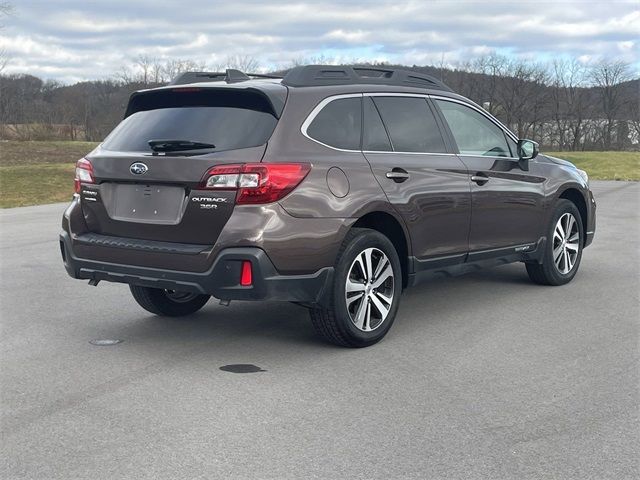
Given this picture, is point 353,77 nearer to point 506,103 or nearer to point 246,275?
point 246,275

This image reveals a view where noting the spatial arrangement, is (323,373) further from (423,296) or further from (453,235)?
(423,296)

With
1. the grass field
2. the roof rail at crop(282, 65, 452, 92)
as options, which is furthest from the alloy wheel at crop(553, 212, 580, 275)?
the grass field

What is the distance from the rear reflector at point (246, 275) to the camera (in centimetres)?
467

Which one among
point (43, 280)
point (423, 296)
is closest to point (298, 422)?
point (423, 296)

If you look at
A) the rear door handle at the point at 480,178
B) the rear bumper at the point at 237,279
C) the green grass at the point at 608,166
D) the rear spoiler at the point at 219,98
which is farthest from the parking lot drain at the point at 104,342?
the green grass at the point at 608,166

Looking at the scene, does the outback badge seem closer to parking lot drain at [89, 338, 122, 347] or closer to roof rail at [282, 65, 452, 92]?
roof rail at [282, 65, 452, 92]

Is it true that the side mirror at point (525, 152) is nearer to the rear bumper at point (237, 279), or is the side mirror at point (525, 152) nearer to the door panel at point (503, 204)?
the door panel at point (503, 204)

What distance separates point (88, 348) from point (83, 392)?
1013 millimetres

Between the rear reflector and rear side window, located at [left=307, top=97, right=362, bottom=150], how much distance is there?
0.98m

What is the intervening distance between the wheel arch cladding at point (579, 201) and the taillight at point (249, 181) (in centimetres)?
401

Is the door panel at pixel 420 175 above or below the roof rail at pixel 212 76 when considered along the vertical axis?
below

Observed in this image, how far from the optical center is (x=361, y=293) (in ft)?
17.3

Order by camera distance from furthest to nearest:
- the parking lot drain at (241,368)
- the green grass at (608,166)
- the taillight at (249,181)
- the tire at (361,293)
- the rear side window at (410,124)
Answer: the green grass at (608,166), the rear side window at (410,124), the tire at (361,293), the parking lot drain at (241,368), the taillight at (249,181)

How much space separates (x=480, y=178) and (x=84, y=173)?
3.11 metres
